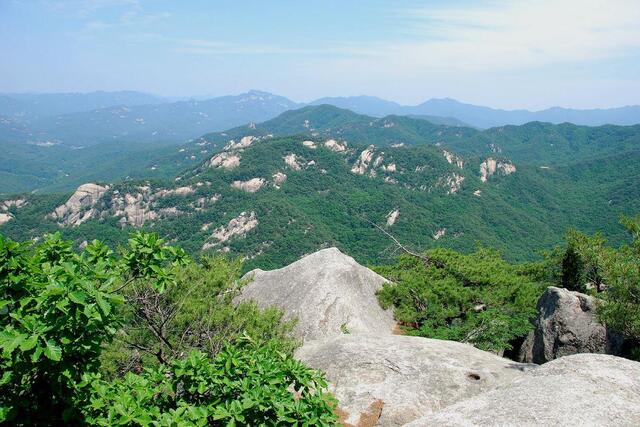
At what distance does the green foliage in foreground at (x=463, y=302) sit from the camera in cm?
2003

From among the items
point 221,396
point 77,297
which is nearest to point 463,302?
point 221,396

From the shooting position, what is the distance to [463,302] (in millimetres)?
22719

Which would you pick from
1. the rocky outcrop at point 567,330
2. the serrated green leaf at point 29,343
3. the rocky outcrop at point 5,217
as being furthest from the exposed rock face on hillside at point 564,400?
the rocky outcrop at point 5,217

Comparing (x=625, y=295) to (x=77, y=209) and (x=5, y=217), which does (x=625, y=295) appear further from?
(x=5, y=217)

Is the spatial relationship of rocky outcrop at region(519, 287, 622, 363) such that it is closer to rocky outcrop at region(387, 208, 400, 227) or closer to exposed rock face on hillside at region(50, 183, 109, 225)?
rocky outcrop at region(387, 208, 400, 227)

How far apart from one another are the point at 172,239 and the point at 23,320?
183 metres

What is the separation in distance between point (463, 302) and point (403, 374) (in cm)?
1131

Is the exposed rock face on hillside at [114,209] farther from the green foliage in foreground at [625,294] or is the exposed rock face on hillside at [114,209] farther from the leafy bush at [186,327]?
the green foliage in foreground at [625,294]

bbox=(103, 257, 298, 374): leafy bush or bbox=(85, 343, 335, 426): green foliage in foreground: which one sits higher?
bbox=(85, 343, 335, 426): green foliage in foreground

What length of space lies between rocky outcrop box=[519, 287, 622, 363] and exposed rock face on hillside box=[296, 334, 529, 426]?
6.36 m

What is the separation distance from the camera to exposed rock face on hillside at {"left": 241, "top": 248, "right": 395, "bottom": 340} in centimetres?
2031

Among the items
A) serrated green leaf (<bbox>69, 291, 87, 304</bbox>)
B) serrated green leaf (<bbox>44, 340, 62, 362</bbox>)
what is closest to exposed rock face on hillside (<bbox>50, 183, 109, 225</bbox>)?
serrated green leaf (<bbox>44, 340, 62, 362</bbox>)

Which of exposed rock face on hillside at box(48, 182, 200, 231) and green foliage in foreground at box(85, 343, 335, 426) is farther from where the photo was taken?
exposed rock face on hillside at box(48, 182, 200, 231)

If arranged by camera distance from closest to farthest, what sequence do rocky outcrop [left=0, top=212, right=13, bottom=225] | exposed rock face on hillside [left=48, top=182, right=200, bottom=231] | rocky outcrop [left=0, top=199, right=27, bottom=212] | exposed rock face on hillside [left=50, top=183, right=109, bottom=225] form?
rocky outcrop [left=0, top=212, right=13, bottom=225] < exposed rock face on hillside [left=48, top=182, right=200, bottom=231] < exposed rock face on hillside [left=50, top=183, right=109, bottom=225] < rocky outcrop [left=0, top=199, right=27, bottom=212]
